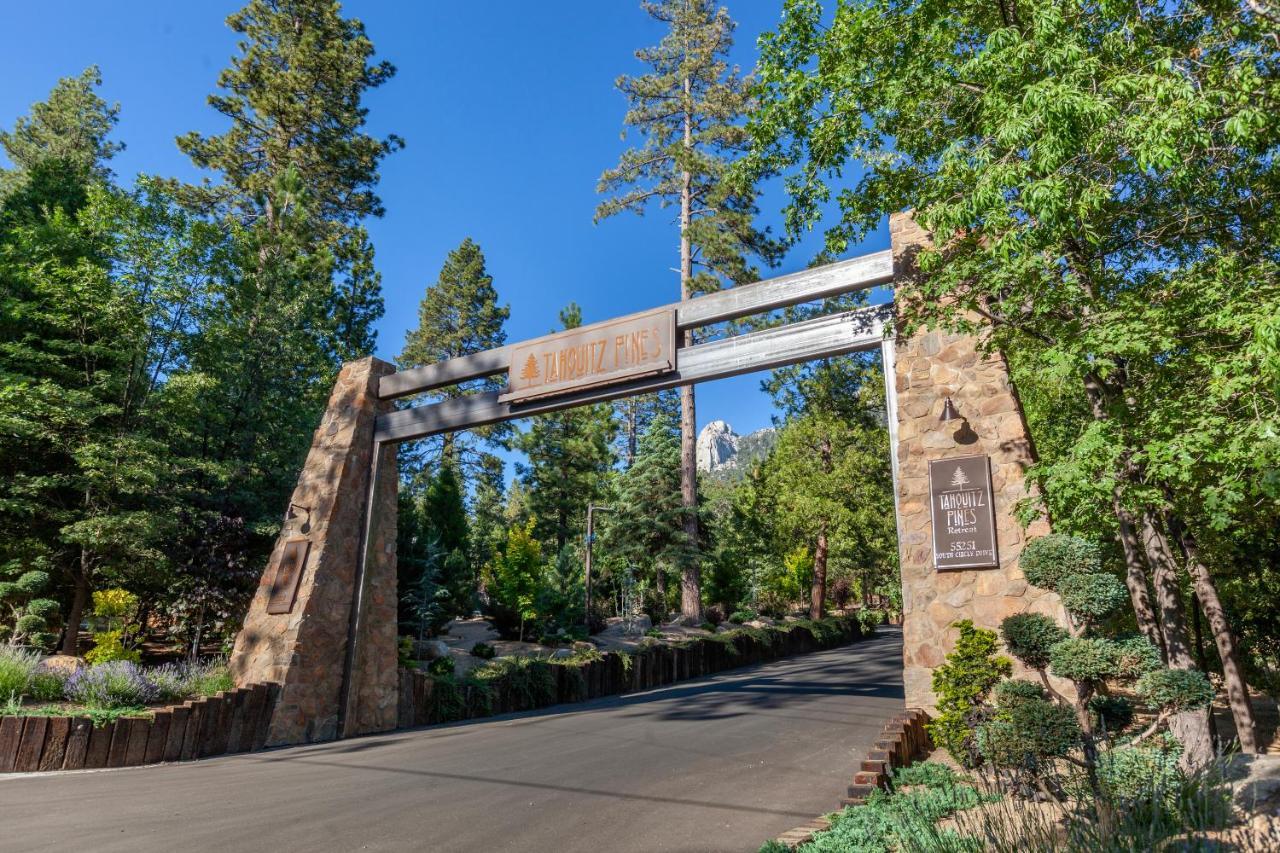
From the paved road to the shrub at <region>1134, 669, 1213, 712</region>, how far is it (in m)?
2.01

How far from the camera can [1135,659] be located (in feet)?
13.6

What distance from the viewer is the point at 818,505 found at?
2067cm

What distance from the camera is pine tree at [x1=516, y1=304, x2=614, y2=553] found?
27.3m

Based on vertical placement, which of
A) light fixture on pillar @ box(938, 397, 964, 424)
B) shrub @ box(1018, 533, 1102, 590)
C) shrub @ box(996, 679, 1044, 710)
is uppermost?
light fixture on pillar @ box(938, 397, 964, 424)

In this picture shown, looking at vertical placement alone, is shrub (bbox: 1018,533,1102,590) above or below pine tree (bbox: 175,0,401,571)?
below

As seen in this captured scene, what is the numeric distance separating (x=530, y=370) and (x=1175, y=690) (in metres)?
6.59

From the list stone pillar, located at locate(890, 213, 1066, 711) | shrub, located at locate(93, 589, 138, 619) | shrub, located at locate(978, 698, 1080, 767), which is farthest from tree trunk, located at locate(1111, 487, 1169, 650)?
shrub, located at locate(93, 589, 138, 619)

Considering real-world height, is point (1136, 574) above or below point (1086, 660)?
above

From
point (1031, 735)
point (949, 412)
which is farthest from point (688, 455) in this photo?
point (1031, 735)

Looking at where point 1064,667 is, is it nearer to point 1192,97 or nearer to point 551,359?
point 1192,97

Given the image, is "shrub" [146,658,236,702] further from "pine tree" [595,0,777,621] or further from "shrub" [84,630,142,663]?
"pine tree" [595,0,777,621]

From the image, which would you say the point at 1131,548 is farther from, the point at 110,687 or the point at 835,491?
the point at 835,491

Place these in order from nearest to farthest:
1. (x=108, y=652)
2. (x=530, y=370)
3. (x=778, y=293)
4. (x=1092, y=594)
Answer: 1. (x=1092, y=594)
2. (x=778, y=293)
3. (x=530, y=370)
4. (x=108, y=652)

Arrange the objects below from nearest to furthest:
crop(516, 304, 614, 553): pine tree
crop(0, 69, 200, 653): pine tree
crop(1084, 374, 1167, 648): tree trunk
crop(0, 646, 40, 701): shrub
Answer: crop(1084, 374, 1167, 648): tree trunk, crop(0, 646, 40, 701): shrub, crop(0, 69, 200, 653): pine tree, crop(516, 304, 614, 553): pine tree
